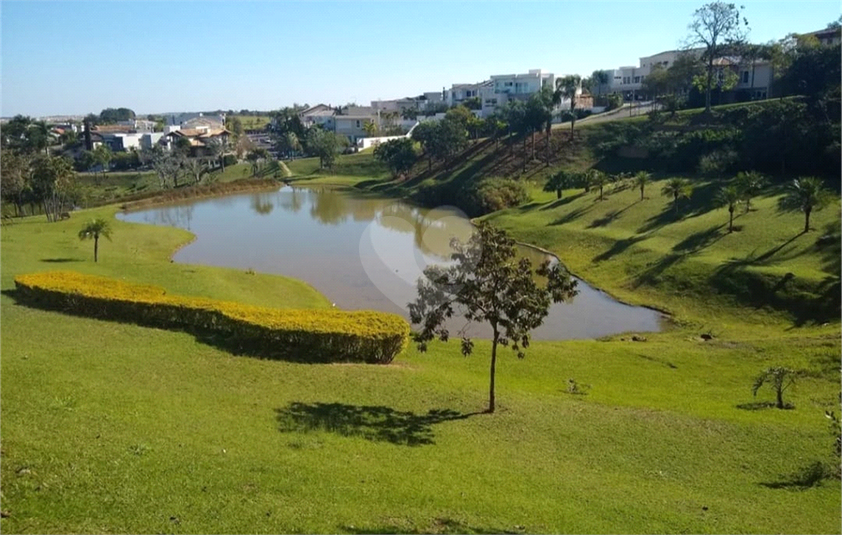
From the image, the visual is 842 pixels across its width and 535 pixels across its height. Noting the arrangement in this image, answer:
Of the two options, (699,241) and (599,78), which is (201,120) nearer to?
(599,78)

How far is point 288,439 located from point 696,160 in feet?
144

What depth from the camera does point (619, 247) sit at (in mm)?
34594

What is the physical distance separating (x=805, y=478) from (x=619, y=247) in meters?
23.8

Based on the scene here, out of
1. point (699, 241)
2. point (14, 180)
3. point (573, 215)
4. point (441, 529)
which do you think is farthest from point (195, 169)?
point (441, 529)

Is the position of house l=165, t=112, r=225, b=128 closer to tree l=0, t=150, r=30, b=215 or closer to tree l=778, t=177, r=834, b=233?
tree l=0, t=150, r=30, b=215

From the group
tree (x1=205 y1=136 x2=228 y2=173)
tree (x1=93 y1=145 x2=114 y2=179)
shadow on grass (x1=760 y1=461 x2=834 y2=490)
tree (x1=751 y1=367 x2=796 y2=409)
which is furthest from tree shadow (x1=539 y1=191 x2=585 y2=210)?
tree (x1=93 y1=145 x2=114 y2=179)

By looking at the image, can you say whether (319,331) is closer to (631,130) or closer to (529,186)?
(529,186)

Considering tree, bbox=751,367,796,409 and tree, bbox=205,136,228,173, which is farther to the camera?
tree, bbox=205,136,228,173

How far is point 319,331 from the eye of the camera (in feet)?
55.4

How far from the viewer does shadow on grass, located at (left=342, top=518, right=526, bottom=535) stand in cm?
844

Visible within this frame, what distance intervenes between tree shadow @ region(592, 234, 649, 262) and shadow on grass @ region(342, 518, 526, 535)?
26.8 metres

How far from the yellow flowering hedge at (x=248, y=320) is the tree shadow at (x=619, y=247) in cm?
1918

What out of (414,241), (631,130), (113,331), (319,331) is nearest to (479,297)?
(319,331)

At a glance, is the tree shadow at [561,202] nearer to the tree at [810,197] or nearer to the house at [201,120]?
the tree at [810,197]
